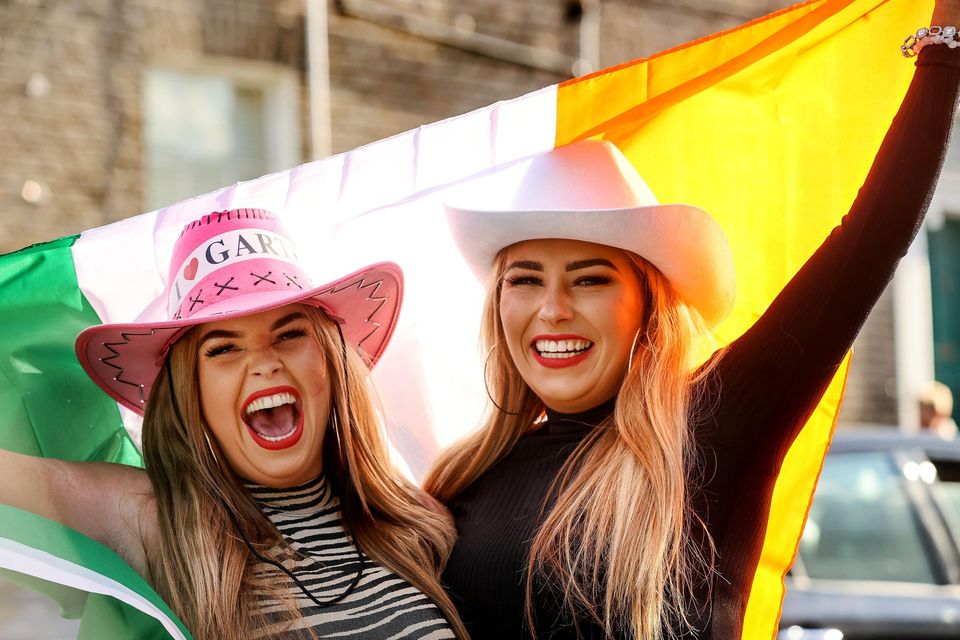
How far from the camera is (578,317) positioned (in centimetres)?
265

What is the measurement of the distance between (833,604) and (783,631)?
237 mm

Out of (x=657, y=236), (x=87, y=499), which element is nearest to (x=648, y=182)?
(x=657, y=236)

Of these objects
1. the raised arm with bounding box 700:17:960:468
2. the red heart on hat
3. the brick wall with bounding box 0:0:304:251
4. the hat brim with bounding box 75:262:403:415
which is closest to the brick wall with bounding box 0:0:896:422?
the brick wall with bounding box 0:0:304:251

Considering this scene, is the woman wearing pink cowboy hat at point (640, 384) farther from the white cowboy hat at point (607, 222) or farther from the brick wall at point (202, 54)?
the brick wall at point (202, 54)

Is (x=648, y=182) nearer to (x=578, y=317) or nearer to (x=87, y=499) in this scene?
(x=578, y=317)

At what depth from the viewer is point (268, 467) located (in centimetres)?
253

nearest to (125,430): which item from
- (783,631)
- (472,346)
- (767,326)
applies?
(472,346)

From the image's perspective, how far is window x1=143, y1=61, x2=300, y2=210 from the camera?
7.95 meters

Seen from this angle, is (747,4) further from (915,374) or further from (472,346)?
(472,346)

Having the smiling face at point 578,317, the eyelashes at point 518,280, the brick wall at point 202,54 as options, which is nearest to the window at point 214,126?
the brick wall at point 202,54

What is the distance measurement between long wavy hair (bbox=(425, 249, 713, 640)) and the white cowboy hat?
0.07 m

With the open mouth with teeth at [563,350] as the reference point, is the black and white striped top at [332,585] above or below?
below

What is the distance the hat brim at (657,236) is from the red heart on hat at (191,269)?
629 millimetres

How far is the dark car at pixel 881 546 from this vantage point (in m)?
4.05
